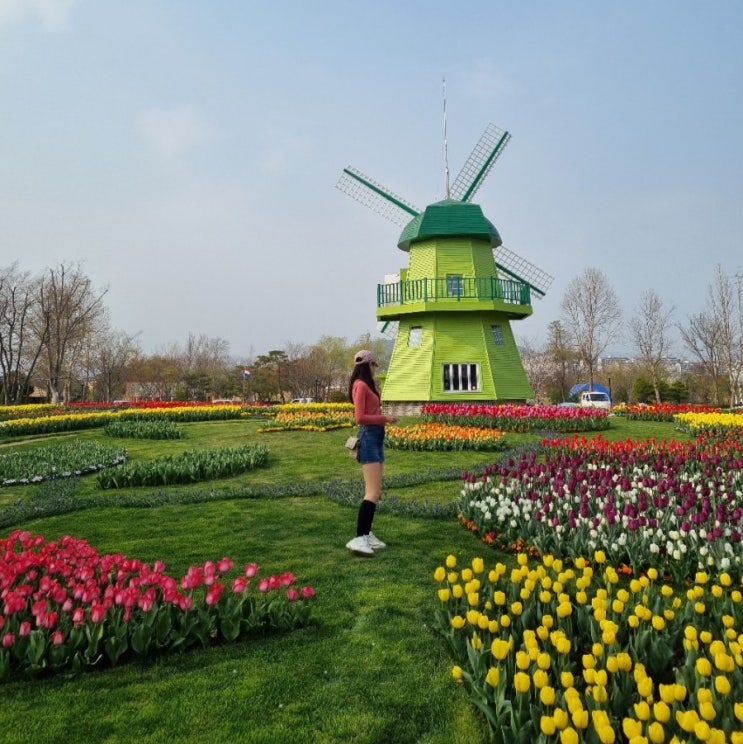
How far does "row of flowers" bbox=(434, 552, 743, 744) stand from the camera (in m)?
2.19

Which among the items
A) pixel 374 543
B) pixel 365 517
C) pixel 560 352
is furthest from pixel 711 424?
pixel 560 352

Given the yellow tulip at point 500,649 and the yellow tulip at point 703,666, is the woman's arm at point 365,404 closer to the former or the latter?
the yellow tulip at point 500,649

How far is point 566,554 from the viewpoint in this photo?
5406mm

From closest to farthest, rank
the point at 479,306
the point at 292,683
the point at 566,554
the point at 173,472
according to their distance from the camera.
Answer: the point at 292,683
the point at 566,554
the point at 173,472
the point at 479,306

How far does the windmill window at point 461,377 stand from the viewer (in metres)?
22.9

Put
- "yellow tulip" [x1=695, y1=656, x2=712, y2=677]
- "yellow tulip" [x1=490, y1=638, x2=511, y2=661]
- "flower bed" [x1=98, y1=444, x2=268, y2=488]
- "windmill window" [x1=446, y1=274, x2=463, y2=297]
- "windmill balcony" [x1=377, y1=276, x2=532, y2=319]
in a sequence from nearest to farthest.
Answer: "yellow tulip" [x1=695, y1=656, x2=712, y2=677] < "yellow tulip" [x1=490, y1=638, x2=511, y2=661] < "flower bed" [x1=98, y1=444, x2=268, y2=488] < "windmill balcony" [x1=377, y1=276, x2=532, y2=319] < "windmill window" [x1=446, y1=274, x2=463, y2=297]

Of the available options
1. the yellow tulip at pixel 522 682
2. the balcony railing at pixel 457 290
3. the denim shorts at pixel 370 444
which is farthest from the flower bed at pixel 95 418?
the yellow tulip at pixel 522 682

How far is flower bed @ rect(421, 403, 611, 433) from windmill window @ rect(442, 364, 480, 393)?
3835 millimetres

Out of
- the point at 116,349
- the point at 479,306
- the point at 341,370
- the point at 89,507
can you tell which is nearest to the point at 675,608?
the point at 89,507

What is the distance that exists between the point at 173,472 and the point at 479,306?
14846 millimetres

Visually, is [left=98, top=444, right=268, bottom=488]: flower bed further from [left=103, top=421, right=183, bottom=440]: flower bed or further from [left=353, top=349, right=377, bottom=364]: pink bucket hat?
[left=103, top=421, right=183, bottom=440]: flower bed

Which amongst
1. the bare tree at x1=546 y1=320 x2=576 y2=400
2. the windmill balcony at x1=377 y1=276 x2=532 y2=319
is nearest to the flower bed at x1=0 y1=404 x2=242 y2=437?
the windmill balcony at x1=377 y1=276 x2=532 y2=319

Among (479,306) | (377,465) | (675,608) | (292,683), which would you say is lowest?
(292,683)

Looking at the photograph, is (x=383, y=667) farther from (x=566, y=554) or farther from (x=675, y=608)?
(x=566, y=554)
